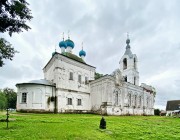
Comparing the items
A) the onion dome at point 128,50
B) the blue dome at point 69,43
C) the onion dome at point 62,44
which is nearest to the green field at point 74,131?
the onion dome at point 62,44

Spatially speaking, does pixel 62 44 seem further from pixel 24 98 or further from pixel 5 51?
pixel 5 51

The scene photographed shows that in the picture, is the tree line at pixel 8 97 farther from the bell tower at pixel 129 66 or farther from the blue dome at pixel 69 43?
the bell tower at pixel 129 66

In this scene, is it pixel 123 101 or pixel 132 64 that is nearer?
pixel 123 101

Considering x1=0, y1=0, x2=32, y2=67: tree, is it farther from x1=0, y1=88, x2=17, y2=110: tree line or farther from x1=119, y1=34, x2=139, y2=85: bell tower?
x1=0, y1=88, x2=17, y2=110: tree line

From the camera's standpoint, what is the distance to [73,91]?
29422 mm

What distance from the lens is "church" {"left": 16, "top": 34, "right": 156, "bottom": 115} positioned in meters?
25.6

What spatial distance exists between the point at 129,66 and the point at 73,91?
17.5 metres

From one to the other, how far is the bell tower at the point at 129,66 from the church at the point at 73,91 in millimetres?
2934

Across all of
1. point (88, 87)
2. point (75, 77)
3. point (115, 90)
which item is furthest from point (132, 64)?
point (75, 77)

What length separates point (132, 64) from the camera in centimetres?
4125

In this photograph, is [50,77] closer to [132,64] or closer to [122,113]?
[122,113]

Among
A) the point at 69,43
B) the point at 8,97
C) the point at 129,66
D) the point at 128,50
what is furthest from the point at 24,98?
the point at 8,97

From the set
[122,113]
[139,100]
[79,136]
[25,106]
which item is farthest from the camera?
[139,100]

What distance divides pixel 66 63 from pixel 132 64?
18301mm
